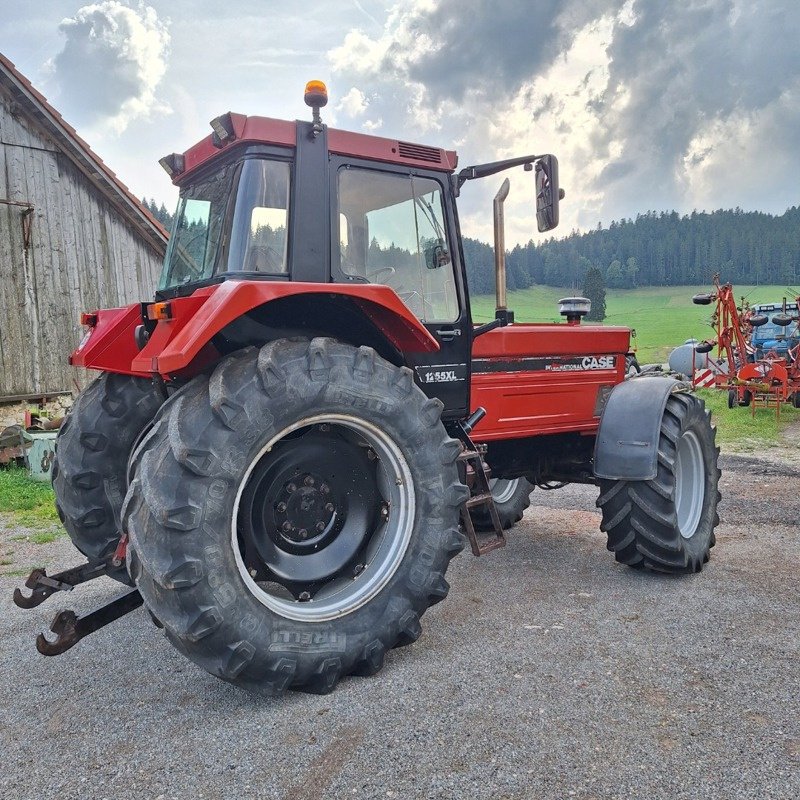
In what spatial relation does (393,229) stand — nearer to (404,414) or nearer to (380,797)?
(404,414)

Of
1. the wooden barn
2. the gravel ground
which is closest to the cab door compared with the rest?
the gravel ground

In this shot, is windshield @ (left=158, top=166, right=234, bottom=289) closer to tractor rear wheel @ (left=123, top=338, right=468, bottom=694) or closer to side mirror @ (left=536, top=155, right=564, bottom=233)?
tractor rear wheel @ (left=123, top=338, right=468, bottom=694)

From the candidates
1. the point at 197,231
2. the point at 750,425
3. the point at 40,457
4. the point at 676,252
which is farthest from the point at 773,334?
the point at 676,252

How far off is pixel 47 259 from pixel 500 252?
25.8 ft

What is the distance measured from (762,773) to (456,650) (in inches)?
52.6

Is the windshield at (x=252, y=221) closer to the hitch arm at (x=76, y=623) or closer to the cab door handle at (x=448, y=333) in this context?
the cab door handle at (x=448, y=333)

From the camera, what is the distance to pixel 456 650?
321 centimetres

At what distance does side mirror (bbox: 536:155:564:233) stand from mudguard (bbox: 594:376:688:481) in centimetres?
130

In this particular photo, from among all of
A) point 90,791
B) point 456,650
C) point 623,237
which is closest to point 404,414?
point 456,650

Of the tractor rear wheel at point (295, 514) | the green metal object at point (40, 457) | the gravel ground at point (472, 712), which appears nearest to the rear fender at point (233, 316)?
the tractor rear wheel at point (295, 514)

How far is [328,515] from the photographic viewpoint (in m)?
3.19

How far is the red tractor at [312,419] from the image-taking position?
8.55 ft

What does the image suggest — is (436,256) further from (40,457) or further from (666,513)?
(40,457)

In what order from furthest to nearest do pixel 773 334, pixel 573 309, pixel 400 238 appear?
1. pixel 773 334
2. pixel 573 309
3. pixel 400 238
